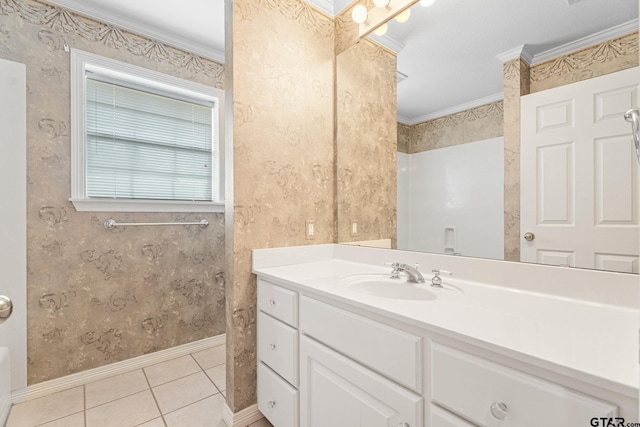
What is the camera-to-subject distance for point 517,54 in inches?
44.3

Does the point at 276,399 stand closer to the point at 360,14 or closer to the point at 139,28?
the point at 360,14

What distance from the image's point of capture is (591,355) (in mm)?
607

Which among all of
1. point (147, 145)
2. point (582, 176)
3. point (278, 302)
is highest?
point (147, 145)

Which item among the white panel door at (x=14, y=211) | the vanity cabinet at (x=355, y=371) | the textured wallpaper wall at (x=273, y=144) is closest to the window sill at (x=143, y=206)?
the white panel door at (x=14, y=211)

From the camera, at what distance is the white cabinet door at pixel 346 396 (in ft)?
2.81

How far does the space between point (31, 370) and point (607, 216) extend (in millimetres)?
2920

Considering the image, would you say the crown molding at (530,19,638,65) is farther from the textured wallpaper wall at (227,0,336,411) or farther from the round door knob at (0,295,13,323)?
the round door knob at (0,295,13,323)

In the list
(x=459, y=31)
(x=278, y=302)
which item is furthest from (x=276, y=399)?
(x=459, y=31)

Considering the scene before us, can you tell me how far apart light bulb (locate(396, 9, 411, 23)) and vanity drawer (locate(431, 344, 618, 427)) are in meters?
1.57

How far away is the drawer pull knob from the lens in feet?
2.14

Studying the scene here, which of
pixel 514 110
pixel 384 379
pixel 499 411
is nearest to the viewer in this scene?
pixel 499 411

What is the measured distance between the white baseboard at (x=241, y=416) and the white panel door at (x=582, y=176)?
149 centimetres

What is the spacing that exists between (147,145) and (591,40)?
2.52 m

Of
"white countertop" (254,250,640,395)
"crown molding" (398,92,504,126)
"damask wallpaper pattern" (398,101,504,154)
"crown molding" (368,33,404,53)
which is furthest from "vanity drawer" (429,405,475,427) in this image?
"crown molding" (368,33,404,53)
